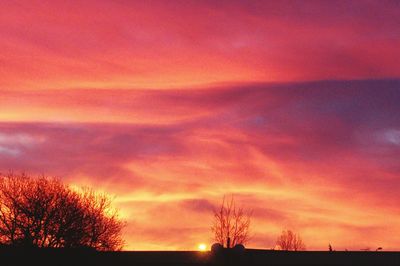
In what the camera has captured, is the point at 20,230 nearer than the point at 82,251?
No

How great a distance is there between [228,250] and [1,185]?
3099 centimetres

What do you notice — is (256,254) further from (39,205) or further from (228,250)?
(39,205)

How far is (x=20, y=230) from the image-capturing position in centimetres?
6619

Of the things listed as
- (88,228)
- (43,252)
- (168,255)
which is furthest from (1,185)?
(168,255)

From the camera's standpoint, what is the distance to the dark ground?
Answer: 49.9 m

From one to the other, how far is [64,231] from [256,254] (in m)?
23.7

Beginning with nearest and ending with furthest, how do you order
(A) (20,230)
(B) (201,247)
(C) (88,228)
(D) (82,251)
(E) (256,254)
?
(B) (201,247)
(E) (256,254)
(D) (82,251)
(A) (20,230)
(C) (88,228)

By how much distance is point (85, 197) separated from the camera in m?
73.9

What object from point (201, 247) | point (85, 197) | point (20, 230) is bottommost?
point (201, 247)

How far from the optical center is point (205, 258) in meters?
51.0

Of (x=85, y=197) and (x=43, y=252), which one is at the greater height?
(x=85, y=197)

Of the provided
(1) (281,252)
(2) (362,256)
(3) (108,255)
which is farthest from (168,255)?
(2) (362,256)

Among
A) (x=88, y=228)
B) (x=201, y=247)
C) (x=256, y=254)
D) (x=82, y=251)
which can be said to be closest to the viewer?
(x=201, y=247)

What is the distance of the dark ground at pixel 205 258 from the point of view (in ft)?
164
